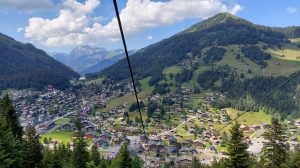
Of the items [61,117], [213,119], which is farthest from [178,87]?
[61,117]

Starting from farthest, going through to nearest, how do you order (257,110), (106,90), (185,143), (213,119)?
(106,90), (257,110), (213,119), (185,143)

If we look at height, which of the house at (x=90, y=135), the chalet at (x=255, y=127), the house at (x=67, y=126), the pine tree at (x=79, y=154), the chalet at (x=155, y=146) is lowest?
the chalet at (x=255, y=127)

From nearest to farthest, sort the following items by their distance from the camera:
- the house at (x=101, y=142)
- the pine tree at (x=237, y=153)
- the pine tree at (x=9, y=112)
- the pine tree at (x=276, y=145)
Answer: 1. the pine tree at (x=237, y=153)
2. the pine tree at (x=276, y=145)
3. the pine tree at (x=9, y=112)
4. the house at (x=101, y=142)

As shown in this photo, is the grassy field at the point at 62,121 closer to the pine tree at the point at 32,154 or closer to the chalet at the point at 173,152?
the chalet at the point at 173,152

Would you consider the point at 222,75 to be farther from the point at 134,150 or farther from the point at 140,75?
the point at 134,150

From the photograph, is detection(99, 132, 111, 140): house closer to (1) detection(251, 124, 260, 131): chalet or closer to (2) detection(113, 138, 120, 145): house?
(2) detection(113, 138, 120, 145): house

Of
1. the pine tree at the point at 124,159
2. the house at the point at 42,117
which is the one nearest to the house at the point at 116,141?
the house at the point at 42,117
